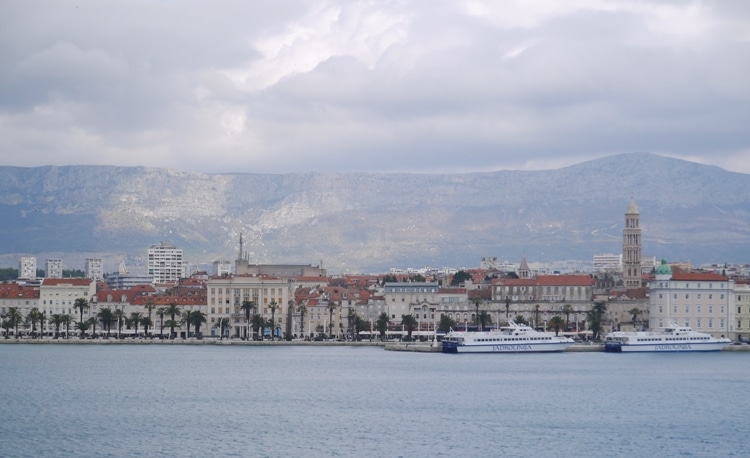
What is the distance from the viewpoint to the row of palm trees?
503 ft

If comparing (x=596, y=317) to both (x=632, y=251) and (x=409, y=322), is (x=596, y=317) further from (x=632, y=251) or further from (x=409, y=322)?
(x=632, y=251)

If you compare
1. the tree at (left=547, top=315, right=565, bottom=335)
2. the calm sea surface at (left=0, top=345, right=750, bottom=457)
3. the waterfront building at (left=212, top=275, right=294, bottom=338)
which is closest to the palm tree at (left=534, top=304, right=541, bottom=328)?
the tree at (left=547, top=315, right=565, bottom=335)

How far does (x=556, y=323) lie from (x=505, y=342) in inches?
781

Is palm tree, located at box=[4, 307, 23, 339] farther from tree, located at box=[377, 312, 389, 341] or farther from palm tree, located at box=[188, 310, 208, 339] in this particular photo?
tree, located at box=[377, 312, 389, 341]

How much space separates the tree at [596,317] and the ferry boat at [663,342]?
55.1 ft

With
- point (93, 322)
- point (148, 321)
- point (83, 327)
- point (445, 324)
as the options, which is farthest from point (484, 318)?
point (83, 327)

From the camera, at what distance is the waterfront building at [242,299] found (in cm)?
16350

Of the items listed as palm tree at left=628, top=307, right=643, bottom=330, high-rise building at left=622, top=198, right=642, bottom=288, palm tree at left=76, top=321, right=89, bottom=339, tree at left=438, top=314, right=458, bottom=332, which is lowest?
palm tree at left=76, top=321, right=89, bottom=339

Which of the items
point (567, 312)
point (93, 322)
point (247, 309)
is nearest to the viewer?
point (93, 322)

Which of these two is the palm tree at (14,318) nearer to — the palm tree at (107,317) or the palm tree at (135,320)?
the palm tree at (107,317)

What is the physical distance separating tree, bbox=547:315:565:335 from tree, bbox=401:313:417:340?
47.4ft

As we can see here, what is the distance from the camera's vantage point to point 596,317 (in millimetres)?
157125

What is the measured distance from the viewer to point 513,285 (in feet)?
565

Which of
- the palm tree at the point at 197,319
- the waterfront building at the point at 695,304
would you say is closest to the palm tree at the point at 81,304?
the palm tree at the point at 197,319
